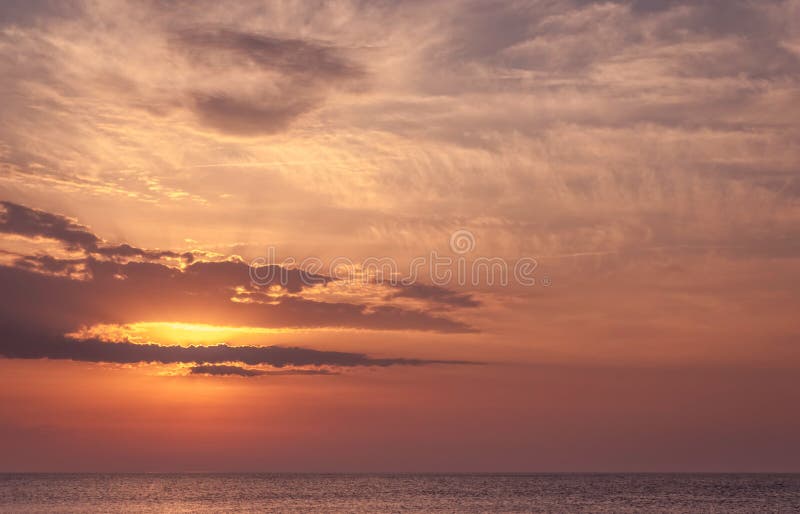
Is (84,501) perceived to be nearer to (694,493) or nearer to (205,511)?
(205,511)

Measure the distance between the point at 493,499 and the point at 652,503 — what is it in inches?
1138

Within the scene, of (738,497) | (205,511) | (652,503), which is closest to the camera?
(205,511)

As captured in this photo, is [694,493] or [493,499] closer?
[493,499]

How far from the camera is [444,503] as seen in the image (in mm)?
145625

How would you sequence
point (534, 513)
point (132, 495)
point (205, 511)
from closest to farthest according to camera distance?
point (534, 513) → point (205, 511) → point (132, 495)

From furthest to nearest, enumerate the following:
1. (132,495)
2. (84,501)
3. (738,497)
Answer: (132,495) → (738,497) → (84,501)

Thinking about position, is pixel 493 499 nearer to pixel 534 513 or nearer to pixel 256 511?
pixel 534 513

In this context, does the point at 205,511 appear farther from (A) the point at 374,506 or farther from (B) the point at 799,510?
(B) the point at 799,510

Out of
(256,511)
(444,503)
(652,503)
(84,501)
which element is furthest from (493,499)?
(84,501)

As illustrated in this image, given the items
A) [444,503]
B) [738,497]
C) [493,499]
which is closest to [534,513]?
[444,503]

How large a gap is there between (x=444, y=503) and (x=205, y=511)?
132 feet

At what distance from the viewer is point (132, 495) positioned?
17862cm

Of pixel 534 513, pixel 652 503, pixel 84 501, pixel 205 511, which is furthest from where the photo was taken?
pixel 84 501

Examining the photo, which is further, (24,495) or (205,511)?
(24,495)
